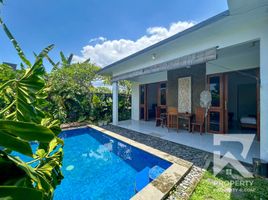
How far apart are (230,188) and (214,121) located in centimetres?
522

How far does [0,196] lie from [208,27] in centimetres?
575

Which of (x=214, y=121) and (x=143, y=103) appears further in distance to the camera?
(x=143, y=103)

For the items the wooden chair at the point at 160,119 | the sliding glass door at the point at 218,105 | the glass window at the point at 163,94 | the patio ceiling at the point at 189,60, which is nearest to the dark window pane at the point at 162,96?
the glass window at the point at 163,94

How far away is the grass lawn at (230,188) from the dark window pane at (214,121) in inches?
171

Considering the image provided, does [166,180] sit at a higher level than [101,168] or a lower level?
higher

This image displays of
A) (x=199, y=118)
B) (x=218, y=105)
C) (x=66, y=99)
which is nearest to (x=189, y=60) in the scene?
(x=218, y=105)

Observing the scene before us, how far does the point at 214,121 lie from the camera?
25.8 ft

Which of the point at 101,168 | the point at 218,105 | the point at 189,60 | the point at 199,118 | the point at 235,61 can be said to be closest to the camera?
the point at 101,168

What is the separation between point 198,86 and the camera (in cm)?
844

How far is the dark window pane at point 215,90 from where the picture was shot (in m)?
7.67

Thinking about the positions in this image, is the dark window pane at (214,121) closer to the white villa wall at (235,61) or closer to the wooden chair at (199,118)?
the wooden chair at (199,118)

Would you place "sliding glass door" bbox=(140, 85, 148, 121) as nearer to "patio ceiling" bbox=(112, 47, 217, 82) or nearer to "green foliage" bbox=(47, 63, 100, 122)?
"green foliage" bbox=(47, 63, 100, 122)

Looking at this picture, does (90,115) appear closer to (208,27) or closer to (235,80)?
(208,27)

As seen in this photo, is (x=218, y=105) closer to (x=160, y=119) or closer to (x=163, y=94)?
(x=160, y=119)
